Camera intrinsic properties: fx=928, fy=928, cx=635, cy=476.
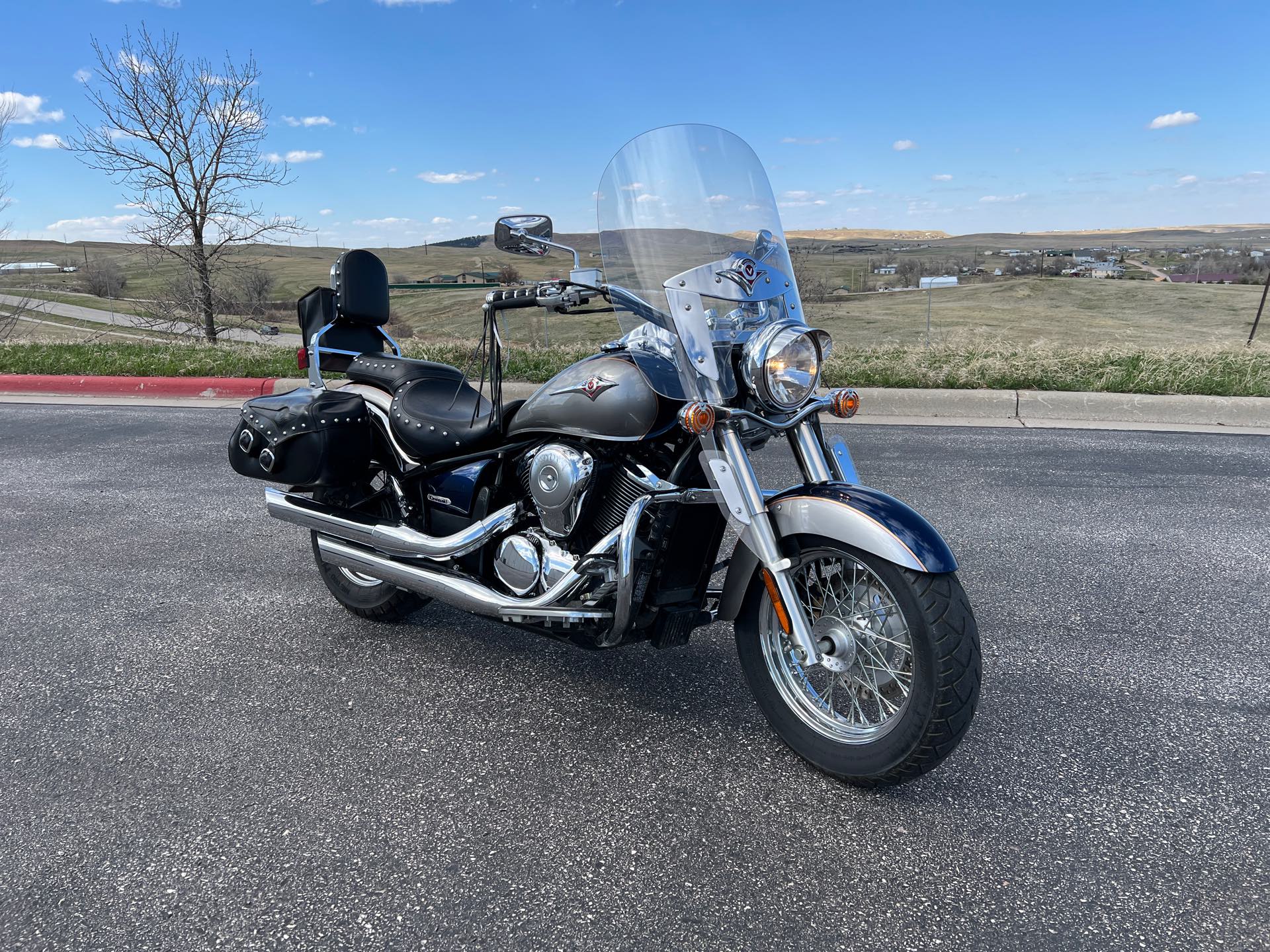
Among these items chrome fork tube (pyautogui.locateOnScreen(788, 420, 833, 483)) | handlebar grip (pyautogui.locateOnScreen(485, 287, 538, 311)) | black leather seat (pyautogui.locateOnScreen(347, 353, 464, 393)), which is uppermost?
handlebar grip (pyautogui.locateOnScreen(485, 287, 538, 311))

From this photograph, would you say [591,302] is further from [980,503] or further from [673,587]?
[980,503]

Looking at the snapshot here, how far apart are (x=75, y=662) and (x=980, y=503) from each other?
193 inches

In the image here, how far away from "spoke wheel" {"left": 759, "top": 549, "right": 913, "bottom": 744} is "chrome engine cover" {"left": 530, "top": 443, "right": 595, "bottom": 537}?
2.35ft

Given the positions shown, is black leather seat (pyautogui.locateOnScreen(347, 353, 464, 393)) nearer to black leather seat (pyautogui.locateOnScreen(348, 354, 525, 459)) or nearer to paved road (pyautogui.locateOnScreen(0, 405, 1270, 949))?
black leather seat (pyautogui.locateOnScreen(348, 354, 525, 459))

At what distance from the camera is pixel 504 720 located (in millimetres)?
3266

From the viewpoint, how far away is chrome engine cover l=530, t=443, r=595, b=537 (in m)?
3.06

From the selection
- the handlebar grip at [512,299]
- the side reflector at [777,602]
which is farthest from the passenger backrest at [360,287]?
the side reflector at [777,602]

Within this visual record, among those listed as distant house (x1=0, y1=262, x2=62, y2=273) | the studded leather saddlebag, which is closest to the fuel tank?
the studded leather saddlebag

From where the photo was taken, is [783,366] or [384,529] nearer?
[783,366]

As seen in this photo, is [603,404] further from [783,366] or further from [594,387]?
[783,366]

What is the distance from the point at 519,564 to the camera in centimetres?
325

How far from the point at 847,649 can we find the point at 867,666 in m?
0.08

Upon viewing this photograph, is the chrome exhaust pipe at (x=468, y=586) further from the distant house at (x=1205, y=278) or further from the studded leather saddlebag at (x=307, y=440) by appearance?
the distant house at (x=1205, y=278)

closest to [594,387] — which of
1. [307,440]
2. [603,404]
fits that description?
[603,404]
